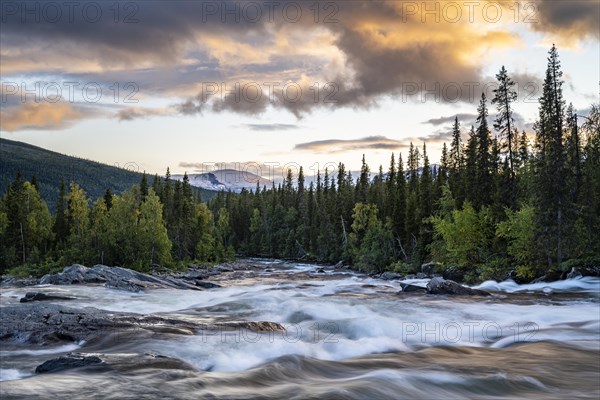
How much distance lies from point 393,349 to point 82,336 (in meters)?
9.56

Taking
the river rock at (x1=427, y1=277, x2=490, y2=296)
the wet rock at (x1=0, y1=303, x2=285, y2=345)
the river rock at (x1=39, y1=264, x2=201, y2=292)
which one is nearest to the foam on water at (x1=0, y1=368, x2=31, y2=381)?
the wet rock at (x1=0, y1=303, x2=285, y2=345)

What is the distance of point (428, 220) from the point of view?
53969 mm

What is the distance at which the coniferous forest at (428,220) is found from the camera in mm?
36750

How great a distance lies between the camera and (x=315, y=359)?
43.3 ft

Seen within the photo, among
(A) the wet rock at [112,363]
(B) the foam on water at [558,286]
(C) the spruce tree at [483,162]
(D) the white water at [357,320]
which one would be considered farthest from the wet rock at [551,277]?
(A) the wet rock at [112,363]

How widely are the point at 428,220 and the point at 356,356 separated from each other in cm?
4190

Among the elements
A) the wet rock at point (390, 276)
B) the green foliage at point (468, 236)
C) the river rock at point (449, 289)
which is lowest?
the wet rock at point (390, 276)

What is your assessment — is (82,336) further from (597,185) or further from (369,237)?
(369,237)

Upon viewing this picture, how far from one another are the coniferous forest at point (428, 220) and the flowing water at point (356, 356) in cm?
1389

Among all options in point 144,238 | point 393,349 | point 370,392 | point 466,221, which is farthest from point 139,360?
point 144,238

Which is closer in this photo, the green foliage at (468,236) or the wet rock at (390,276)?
the green foliage at (468,236)

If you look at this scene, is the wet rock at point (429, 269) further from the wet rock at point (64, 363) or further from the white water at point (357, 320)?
the wet rock at point (64, 363)

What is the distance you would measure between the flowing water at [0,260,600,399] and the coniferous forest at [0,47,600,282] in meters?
13.9

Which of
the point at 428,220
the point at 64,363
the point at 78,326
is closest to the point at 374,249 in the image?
the point at 428,220
